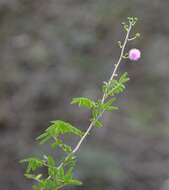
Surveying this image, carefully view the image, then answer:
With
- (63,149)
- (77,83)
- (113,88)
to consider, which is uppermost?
(77,83)

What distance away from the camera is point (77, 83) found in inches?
305

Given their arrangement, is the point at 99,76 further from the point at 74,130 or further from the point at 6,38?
the point at 74,130

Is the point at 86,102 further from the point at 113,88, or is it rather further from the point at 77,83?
the point at 77,83

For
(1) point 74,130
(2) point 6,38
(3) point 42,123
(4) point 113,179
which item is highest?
(2) point 6,38

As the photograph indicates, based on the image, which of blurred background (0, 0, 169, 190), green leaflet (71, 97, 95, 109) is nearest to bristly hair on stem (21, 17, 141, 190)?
green leaflet (71, 97, 95, 109)

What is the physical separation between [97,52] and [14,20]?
3.94 ft

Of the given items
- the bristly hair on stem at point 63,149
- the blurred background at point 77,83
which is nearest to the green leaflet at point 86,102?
the bristly hair on stem at point 63,149

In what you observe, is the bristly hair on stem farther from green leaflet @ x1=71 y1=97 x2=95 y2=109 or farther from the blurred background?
the blurred background

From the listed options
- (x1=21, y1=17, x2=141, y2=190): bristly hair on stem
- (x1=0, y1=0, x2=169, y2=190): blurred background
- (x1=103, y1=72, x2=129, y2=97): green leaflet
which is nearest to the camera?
(x1=21, y1=17, x2=141, y2=190): bristly hair on stem

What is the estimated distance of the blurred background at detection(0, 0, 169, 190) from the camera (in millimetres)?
7121

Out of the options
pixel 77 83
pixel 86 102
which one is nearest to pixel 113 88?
pixel 86 102

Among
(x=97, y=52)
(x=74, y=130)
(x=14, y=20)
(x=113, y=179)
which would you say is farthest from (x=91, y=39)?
(x=74, y=130)

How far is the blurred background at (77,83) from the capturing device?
7.12 m

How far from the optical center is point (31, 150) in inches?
279
